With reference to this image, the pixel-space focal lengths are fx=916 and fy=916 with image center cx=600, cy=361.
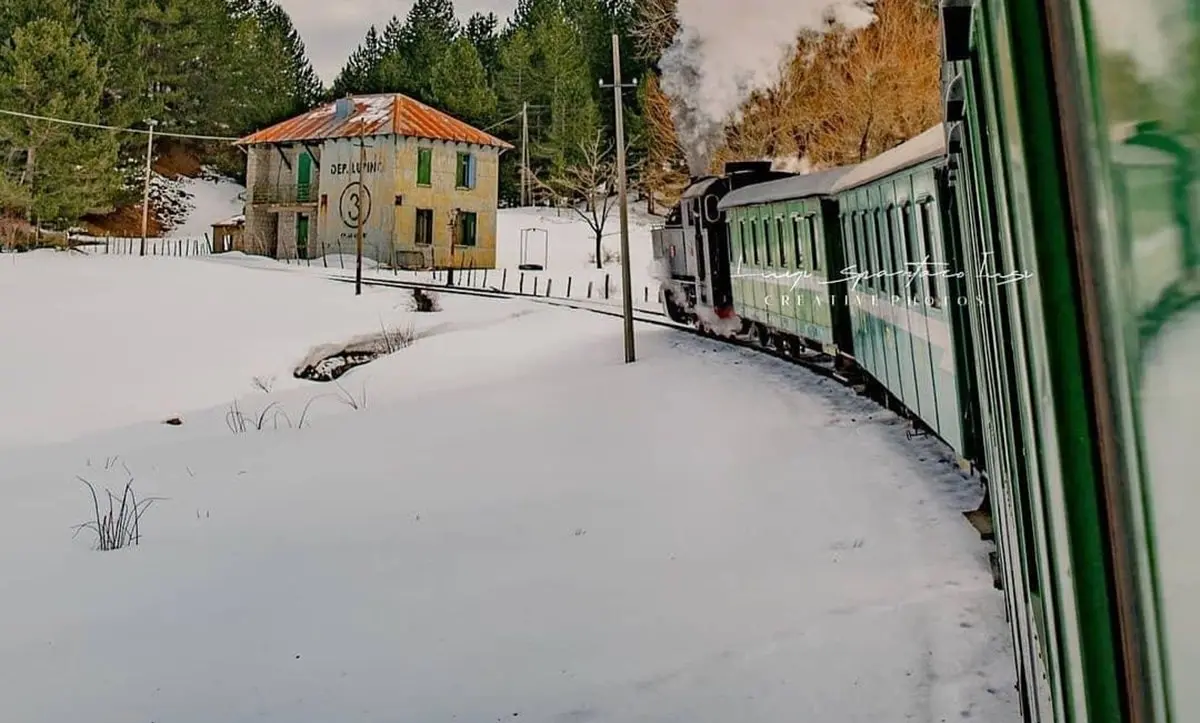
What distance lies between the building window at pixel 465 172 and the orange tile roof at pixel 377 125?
0.40m

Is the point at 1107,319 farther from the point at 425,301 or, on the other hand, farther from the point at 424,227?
the point at 424,227

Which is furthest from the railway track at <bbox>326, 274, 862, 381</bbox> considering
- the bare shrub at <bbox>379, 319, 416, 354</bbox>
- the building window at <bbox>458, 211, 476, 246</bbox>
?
the building window at <bbox>458, 211, 476, 246</bbox>

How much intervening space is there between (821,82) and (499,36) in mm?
17844

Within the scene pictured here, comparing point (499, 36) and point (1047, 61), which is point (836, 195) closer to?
point (1047, 61)

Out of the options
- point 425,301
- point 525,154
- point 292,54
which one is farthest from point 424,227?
point 292,54

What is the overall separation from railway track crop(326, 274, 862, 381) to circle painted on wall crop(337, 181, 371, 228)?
295cm

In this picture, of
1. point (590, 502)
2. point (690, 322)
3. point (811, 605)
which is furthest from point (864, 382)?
point (690, 322)

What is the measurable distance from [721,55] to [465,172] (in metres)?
10.1

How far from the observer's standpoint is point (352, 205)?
64.7ft

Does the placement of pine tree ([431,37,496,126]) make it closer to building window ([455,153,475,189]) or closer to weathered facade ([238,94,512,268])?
weathered facade ([238,94,512,268])

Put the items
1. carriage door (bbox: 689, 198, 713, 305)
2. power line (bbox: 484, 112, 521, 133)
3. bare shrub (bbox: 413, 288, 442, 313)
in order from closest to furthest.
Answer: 1. carriage door (bbox: 689, 198, 713, 305)
2. bare shrub (bbox: 413, 288, 442, 313)
3. power line (bbox: 484, 112, 521, 133)

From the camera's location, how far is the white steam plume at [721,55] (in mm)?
11156

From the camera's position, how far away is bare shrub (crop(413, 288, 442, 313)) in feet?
45.1

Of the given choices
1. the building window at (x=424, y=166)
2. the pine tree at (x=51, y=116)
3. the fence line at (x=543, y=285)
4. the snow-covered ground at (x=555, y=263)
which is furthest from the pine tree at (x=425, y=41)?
the pine tree at (x=51, y=116)
